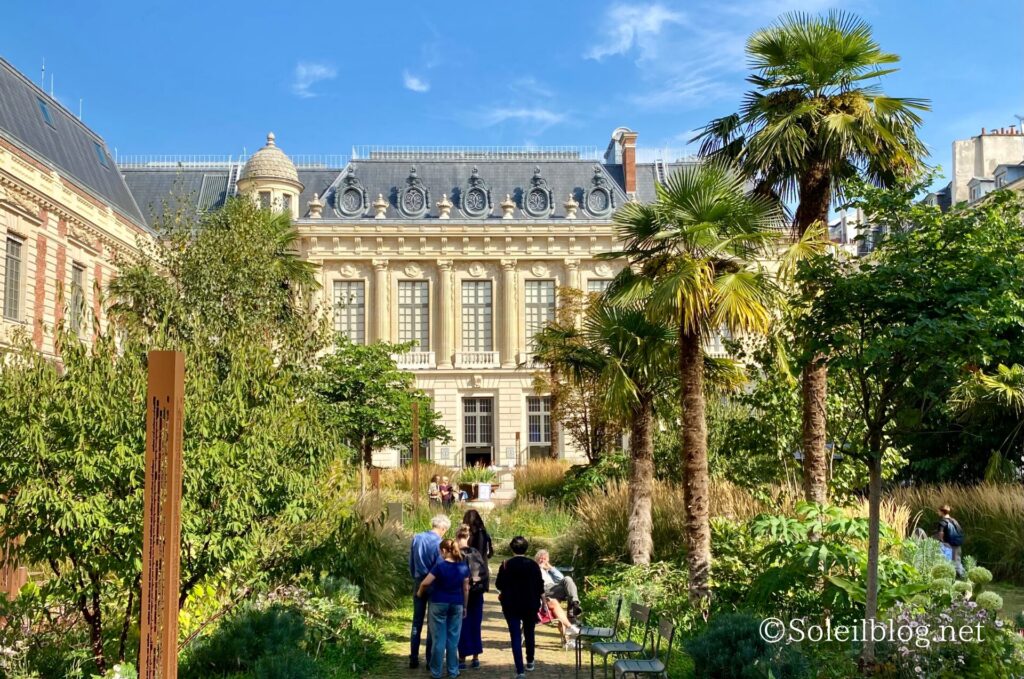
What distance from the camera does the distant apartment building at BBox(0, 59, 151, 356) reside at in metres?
24.4

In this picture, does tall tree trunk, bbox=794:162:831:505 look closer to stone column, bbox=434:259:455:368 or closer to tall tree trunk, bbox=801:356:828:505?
tall tree trunk, bbox=801:356:828:505

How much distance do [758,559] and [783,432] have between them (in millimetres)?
4566

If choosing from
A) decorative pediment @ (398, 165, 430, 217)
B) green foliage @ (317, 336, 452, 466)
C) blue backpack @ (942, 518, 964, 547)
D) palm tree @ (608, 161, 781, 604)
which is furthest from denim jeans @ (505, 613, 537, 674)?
decorative pediment @ (398, 165, 430, 217)

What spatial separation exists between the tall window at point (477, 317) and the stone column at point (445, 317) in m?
0.73

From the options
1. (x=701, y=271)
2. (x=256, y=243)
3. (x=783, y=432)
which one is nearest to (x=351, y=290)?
(x=256, y=243)

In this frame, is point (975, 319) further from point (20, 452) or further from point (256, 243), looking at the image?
point (256, 243)

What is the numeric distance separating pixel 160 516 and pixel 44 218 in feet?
76.2

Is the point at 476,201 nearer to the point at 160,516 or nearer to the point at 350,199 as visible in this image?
the point at 350,199

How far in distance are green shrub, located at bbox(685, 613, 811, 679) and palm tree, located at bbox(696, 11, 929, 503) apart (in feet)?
13.2

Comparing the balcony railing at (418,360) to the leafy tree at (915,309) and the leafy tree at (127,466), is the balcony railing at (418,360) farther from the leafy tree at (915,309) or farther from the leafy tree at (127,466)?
the leafy tree at (915,309)

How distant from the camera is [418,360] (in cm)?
4378

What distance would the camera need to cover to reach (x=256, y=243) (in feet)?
57.6

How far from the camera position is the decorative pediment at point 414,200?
146 feet

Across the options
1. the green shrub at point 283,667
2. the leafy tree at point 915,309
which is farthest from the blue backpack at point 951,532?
the green shrub at point 283,667
